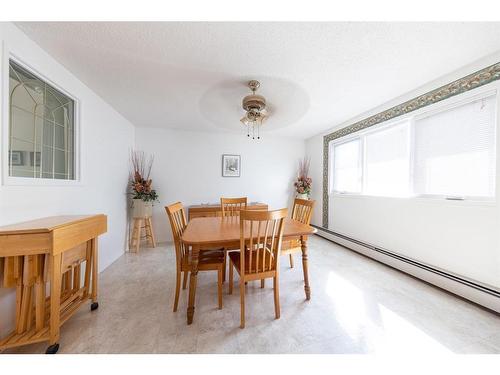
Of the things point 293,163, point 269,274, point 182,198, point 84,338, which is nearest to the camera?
point 84,338

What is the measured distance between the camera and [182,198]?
371cm

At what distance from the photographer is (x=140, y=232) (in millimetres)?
3176

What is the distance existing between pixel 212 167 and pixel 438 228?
11.6ft

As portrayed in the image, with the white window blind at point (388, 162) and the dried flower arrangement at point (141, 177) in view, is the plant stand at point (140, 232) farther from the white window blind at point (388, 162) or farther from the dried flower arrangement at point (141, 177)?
the white window blind at point (388, 162)

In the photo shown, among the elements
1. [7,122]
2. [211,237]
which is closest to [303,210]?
[211,237]

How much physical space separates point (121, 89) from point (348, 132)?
3493 millimetres

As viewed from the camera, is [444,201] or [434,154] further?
[434,154]

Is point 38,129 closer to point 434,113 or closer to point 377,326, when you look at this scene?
point 377,326

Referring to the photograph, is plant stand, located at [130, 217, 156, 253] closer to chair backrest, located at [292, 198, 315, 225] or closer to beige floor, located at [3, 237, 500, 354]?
beige floor, located at [3, 237, 500, 354]

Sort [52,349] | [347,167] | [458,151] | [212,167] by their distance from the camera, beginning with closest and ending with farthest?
[52,349], [458,151], [347,167], [212,167]

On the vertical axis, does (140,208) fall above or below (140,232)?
above

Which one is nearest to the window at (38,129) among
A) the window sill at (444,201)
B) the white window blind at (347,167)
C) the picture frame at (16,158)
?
the picture frame at (16,158)

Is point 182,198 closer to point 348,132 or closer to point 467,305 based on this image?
point 348,132
